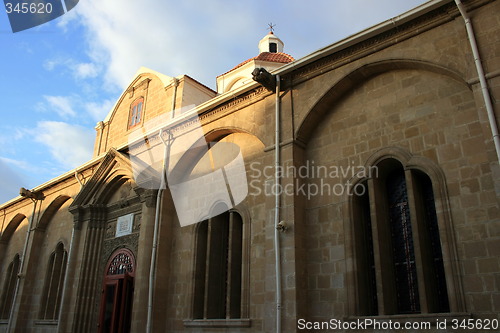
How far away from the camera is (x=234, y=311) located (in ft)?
34.2

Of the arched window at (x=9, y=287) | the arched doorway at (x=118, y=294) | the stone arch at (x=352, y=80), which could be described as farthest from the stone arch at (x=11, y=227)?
the stone arch at (x=352, y=80)

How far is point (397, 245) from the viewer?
843cm

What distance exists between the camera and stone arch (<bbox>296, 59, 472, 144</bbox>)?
856 cm

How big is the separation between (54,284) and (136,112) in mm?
7035

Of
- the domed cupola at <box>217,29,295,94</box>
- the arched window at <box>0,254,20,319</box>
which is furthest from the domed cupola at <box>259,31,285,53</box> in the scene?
the arched window at <box>0,254,20,319</box>

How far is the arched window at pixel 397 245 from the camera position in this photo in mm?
7703

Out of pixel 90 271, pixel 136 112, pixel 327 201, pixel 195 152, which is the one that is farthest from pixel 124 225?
pixel 327 201

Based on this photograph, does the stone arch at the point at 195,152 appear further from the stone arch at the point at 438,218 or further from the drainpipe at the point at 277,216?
the stone arch at the point at 438,218

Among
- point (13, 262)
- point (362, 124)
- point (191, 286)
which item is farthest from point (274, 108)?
point (13, 262)

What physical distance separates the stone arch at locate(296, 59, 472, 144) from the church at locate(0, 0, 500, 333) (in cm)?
3

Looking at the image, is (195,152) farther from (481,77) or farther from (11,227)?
(11,227)

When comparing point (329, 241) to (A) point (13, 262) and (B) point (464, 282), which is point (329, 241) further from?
(A) point (13, 262)

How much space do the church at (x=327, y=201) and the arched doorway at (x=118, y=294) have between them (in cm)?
6

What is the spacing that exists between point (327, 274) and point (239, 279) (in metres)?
2.81
